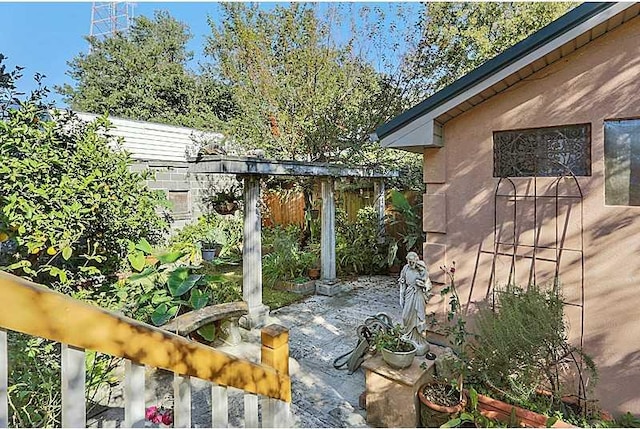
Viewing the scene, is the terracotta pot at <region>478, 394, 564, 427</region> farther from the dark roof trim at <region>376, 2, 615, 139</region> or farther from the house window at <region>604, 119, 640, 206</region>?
the dark roof trim at <region>376, 2, 615, 139</region>

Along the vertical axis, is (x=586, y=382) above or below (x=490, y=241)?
below

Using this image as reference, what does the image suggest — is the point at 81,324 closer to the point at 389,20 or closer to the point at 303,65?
the point at 303,65

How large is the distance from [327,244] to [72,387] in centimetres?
706

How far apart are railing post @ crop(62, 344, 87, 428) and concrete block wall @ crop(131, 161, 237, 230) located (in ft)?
31.4

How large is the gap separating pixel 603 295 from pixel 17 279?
14.4 feet

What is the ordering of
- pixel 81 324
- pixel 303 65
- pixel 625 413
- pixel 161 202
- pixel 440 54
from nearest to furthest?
pixel 81 324, pixel 625 413, pixel 161 202, pixel 303 65, pixel 440 54

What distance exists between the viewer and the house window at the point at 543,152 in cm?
357

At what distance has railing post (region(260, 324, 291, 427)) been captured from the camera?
1963mm

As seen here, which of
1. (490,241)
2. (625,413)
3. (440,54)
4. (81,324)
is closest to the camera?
(81,324)

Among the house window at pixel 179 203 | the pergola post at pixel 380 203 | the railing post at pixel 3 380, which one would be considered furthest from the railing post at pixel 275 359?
the house window at pixel 179 203

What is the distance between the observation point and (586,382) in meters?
3.62

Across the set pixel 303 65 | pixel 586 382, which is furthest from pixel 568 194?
pixel 303 65

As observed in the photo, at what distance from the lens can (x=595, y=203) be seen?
3.50 metres

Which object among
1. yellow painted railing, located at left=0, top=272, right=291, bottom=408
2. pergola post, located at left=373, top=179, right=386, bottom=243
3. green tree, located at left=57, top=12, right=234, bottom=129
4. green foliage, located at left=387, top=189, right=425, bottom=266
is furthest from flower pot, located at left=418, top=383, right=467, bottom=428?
green tree, located at left=57, top=12, right=234, bottom=129
